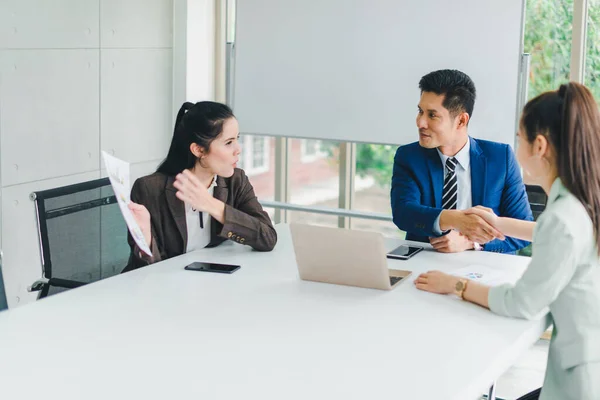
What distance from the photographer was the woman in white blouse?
209 cm

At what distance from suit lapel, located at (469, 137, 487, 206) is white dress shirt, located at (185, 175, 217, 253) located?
1020 mm

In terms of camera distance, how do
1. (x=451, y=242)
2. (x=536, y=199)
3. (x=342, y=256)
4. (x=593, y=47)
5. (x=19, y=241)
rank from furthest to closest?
(x=593, y=47), (x=19, y=241), (x=536, y=199), (x=451, y=242), (x=342, y=256)

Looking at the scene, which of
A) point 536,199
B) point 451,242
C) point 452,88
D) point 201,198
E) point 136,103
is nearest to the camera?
point 201,198

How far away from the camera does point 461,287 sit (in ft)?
8.13

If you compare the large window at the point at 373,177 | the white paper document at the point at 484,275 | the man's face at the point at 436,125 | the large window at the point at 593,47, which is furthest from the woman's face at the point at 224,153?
the large window at the point at 593,47

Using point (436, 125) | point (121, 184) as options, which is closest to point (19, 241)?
point (121, 184)

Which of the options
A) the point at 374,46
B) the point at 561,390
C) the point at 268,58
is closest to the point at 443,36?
the point at 374,46

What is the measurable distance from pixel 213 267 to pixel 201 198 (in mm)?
277

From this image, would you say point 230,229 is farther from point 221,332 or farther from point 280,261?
point 221,332

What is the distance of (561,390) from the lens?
214cm

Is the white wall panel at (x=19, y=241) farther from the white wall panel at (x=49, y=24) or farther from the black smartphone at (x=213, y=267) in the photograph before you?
the black smartphone at (x=213, y=267)

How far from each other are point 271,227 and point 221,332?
1044 mm

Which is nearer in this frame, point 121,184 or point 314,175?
point 121,184

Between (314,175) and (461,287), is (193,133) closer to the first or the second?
(461,287)
